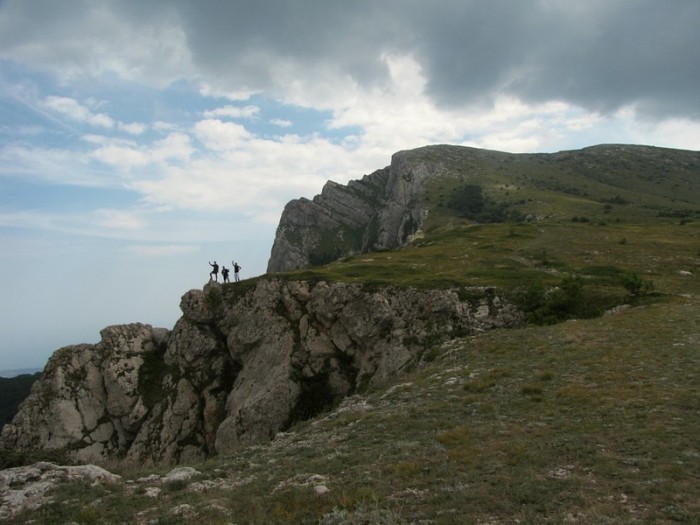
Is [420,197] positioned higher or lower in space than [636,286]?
higher

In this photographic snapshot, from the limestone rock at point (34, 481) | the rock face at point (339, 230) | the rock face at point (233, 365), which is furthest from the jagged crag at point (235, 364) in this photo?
the rock face at point (339, 230)

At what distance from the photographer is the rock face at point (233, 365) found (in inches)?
1601

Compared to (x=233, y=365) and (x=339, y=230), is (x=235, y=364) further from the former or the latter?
(x=339, y=230)

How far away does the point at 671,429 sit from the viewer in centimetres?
1357

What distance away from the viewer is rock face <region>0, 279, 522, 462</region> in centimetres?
4066

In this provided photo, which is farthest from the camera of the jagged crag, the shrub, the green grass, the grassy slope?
the jagged crag

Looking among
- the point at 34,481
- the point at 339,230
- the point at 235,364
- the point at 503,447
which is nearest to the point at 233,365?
the point at 235,364

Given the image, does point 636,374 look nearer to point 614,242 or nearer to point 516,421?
point 516,421

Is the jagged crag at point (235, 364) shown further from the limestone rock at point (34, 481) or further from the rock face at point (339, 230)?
the rock face at point (339, 230)

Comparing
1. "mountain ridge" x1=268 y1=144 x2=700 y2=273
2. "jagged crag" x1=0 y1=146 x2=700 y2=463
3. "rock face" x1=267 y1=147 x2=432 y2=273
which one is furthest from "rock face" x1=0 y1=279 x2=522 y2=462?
"rock face" x1=267 y1=147 x2=432 y2=273

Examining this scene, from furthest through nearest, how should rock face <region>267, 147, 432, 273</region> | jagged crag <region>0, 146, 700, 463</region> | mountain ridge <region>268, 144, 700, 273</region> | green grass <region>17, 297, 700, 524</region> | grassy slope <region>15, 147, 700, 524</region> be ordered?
rock face <region>267, 147, 432, 273</region> < mountain ridge <region>268, 144, 700, 273</region> < jagged crag <region>0, 146, 700, 463</region> < grassy slope <region>15, 147, 700, 524</region> < green grass <region>17, 297, 700, 524</region>

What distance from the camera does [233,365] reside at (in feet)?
164

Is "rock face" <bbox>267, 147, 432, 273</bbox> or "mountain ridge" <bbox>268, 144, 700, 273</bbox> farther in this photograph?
"rock face" <bbox>267, 147, 432, 273</bbox>

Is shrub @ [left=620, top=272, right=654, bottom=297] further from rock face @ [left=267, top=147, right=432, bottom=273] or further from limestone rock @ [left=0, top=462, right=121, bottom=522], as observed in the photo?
rock face @ [left=267, top=147, right=432, bottom=273]
